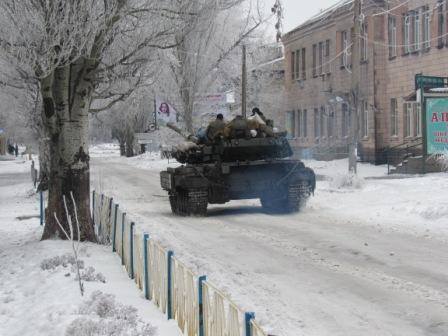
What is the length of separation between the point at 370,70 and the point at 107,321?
2908 cm

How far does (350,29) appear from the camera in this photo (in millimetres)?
35281

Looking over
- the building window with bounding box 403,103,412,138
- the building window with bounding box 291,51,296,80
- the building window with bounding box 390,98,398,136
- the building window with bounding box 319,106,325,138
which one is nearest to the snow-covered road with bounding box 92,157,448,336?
the building window with bounding box 403,103,412,138

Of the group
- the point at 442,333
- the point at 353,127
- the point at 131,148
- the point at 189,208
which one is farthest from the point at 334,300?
the point at 131,148

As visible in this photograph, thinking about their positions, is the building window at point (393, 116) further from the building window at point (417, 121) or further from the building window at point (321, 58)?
the building window at point (321, 58)

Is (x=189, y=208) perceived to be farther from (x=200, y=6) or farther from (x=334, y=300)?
(x=334, y=300)

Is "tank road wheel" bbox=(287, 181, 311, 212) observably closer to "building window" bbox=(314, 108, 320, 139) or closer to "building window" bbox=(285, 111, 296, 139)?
"building window" bbox=(314, 108, 320, 139)

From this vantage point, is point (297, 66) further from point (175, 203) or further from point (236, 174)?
point (236, 174)

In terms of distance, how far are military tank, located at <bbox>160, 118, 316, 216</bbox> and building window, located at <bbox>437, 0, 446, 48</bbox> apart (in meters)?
14.1

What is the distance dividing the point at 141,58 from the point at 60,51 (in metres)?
2.22

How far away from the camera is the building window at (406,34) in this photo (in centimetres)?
3098

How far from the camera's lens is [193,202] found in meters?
16.0

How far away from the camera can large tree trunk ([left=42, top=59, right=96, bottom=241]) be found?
1209 centimetres

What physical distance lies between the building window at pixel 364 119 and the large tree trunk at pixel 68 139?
24175 mm

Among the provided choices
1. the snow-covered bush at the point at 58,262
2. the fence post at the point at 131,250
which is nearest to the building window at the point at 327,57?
the snow-covered bush at the point at 58,262
